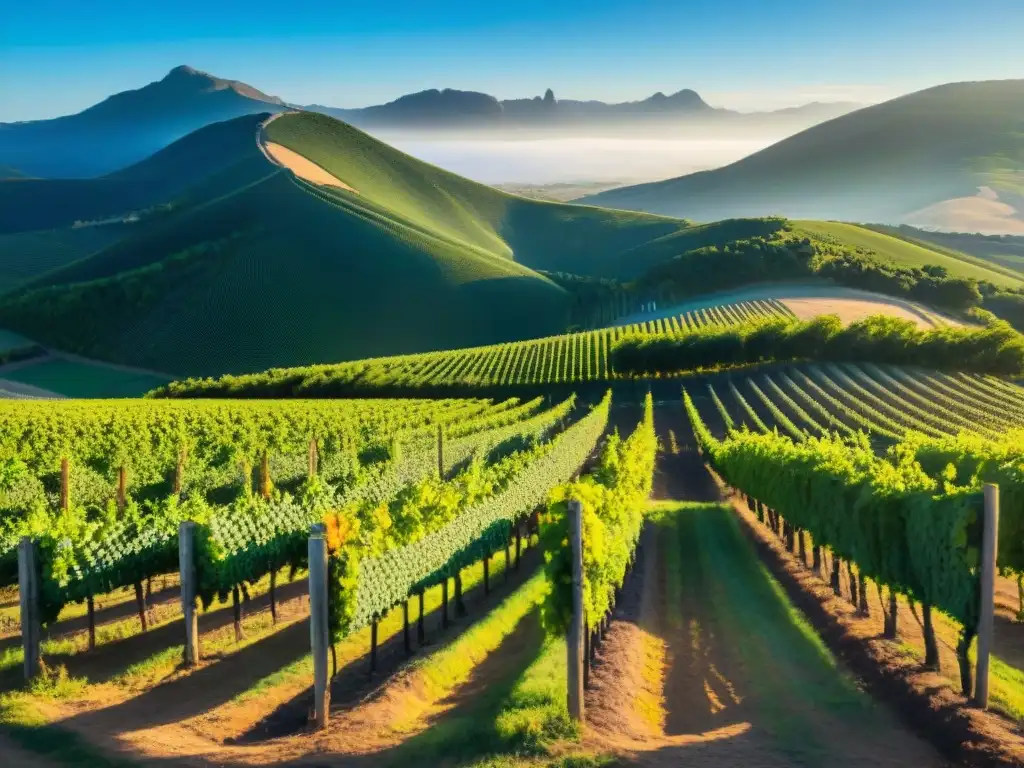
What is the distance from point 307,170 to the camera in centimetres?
Result: 18488

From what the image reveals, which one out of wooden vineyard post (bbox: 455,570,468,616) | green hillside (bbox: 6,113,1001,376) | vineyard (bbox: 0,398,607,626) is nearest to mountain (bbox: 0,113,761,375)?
green hillside (bbox: 6,113,1001,376)

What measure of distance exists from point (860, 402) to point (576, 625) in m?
53.7

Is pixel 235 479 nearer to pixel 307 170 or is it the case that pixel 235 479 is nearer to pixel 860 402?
pixel 860 402

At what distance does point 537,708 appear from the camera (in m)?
11.8

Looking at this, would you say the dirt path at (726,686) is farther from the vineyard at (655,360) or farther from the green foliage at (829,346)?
the green foliage at (829,346)

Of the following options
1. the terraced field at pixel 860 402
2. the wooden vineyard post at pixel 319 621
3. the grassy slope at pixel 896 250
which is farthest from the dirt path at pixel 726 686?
the grassy slope at pixel 896 250

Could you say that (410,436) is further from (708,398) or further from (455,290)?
(455,290)

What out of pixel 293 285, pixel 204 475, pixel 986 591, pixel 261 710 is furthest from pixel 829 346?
pixel 293 285

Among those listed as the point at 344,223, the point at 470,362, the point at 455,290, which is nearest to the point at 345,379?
the point at 470,362

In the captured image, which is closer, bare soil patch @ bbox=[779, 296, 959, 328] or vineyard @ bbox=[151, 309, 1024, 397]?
vineyard @ bbox=[151, 309, 1024, 397]

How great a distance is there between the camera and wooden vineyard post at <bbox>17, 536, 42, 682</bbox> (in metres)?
13.6

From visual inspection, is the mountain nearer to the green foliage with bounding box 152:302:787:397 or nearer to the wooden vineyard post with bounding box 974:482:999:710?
the green foliage with bounding box 152:302:787:397

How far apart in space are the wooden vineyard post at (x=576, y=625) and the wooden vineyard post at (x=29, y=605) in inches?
319

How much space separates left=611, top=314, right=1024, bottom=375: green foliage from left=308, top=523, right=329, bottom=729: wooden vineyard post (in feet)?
226
